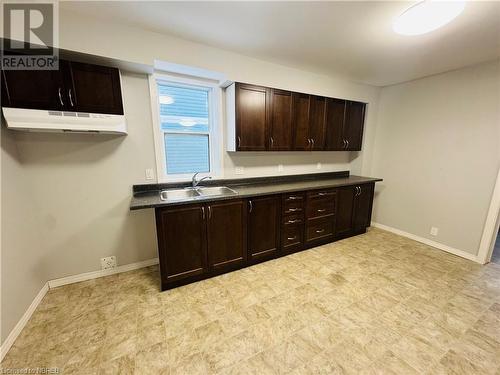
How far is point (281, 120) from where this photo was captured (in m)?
2.67

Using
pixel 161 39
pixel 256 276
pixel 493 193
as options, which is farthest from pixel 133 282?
pixel 493 193

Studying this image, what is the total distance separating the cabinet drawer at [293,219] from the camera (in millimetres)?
2613

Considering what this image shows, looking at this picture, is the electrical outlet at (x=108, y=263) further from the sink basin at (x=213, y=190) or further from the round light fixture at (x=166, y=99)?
the round light fixture at (x=166, y=99)

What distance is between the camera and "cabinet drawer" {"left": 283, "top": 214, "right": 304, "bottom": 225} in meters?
2.61

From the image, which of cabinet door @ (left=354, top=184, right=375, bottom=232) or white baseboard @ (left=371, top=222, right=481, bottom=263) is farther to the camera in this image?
cabinet door @ (left=354, top=184, right=375, bottom=232)

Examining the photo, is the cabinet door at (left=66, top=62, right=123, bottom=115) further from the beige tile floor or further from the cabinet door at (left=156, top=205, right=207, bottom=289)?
the beige tile floor

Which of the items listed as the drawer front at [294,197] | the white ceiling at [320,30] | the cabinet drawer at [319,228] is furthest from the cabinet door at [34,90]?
the cabinet drawer at [319,228]

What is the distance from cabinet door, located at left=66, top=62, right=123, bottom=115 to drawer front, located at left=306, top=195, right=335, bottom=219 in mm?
2486

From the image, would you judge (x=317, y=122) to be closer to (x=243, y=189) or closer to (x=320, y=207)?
(x=320, y=207)

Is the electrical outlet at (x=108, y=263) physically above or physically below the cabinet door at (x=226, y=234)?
below

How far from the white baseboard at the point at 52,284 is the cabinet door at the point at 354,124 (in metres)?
3.47

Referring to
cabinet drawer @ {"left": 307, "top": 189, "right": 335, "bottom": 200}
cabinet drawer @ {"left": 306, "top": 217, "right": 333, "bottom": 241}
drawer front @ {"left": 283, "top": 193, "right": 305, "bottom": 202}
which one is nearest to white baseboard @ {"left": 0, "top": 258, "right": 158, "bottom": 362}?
drawer front @ {"left": 283, "top": 193, "right": 305, "bottom": 202}

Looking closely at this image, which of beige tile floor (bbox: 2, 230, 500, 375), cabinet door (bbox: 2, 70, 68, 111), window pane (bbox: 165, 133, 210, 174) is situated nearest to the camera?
beige tile floor (bbox: 2, 230, 500, 375)

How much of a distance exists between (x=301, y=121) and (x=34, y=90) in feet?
9.09
